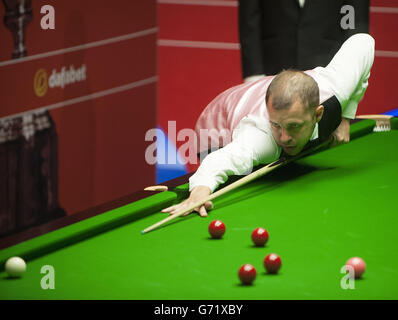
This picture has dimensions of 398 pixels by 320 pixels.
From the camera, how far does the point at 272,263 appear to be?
2.27 metres

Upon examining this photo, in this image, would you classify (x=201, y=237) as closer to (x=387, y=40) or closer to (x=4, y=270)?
(x=4, y=270)

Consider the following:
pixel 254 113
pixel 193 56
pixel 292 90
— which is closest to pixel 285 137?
pixel 292 90

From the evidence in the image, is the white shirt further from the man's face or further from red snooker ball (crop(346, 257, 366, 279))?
red snooker ball (crop(346, 257, 366, 279))

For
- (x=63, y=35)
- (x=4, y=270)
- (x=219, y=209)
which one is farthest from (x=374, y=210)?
(x=63, y=35)

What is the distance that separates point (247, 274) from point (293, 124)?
3.60 feet

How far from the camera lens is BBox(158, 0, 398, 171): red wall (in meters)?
6.39

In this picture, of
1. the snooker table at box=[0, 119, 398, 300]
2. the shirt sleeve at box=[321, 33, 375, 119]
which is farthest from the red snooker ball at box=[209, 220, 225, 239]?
the shirt sleeve at box=[321, 33, 375, 119]

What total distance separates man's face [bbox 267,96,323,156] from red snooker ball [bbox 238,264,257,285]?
104cm

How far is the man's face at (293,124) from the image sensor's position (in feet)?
10.3

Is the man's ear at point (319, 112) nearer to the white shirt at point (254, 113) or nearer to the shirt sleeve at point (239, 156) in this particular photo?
the white shirt at point (254, 113)

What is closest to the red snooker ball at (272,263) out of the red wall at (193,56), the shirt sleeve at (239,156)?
the shirt sleeve at (239,156)

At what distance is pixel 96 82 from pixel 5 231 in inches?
51.5

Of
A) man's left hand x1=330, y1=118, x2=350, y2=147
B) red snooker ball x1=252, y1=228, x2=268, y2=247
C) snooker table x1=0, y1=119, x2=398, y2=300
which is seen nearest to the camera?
snooker table x1=0, y1=119, x2=398, y2=300

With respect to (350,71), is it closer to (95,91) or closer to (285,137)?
(285,137)
